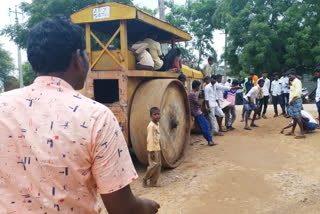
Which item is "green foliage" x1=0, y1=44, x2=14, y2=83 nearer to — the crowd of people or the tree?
the tree

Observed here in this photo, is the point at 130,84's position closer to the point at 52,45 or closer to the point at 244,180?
the point at 244,180

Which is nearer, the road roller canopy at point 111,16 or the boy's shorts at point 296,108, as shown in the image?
the road roller canopy at point 111,16

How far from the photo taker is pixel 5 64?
2702cm

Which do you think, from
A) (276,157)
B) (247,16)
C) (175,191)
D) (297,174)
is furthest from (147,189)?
(247,16)

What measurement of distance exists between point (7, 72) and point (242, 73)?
23.1 metres

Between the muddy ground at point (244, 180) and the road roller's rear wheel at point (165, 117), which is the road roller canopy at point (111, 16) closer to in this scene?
the road roller's rear wheel at point (165, 117)

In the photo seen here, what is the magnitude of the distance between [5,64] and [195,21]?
19257 millimetres

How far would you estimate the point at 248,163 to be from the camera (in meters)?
5.09

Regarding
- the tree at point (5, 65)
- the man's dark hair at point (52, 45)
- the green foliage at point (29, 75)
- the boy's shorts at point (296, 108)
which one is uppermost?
the tree at point (5, 65)

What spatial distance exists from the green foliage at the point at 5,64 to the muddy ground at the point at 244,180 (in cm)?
2595

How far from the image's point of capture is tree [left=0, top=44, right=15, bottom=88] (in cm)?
2644

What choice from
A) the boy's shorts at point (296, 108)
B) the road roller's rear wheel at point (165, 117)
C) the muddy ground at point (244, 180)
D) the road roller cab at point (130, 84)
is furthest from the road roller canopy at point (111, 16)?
the boy's shorts at point (296, 108)

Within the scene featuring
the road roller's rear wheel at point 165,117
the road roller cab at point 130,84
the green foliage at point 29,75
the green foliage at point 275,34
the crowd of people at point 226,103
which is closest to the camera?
the road roller cab at point 130,84

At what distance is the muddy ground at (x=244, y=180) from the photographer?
344cm
